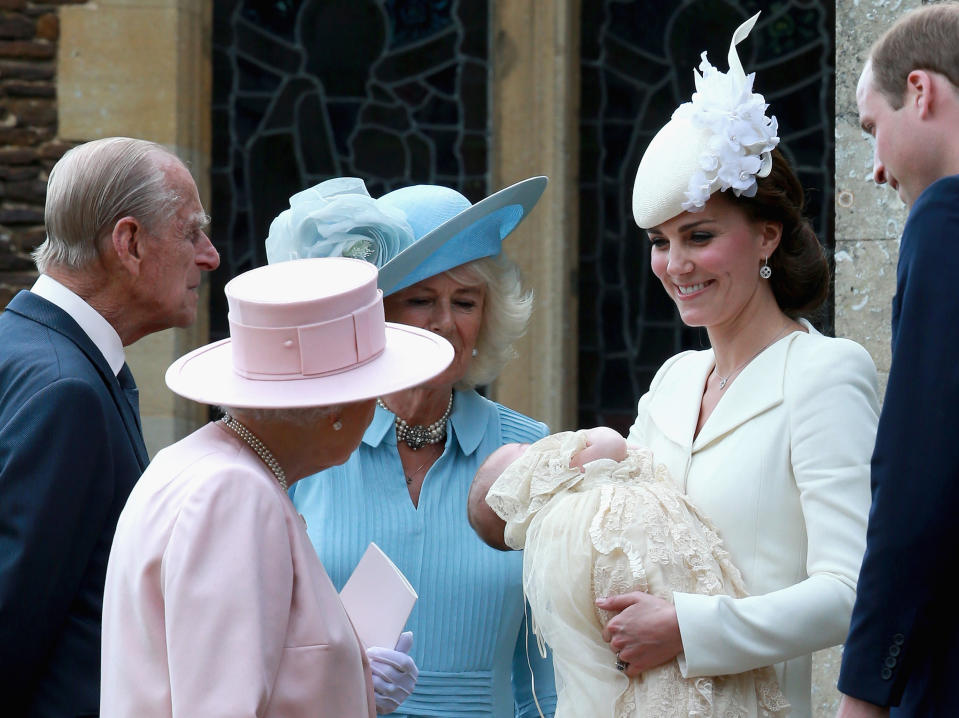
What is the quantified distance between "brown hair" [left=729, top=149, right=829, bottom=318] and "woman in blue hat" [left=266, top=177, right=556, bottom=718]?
708mm

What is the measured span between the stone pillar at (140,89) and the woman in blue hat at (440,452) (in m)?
2.50

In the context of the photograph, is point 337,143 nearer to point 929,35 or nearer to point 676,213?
point 676,213

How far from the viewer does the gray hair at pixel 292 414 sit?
2117 millimetres

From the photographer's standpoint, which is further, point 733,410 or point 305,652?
point 733,410

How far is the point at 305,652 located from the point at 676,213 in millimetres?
1275

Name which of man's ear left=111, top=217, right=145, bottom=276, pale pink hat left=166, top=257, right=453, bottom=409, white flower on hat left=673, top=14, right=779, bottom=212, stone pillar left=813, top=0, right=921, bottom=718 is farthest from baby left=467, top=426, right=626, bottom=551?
stone pillar left=813, top=0, right=921, bottom=718

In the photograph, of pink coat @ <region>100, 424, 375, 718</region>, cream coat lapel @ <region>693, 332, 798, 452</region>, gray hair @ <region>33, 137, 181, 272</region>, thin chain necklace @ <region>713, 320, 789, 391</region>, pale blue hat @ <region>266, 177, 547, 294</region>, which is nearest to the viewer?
pink coat @ <region>100, 424, 375, 718</region>

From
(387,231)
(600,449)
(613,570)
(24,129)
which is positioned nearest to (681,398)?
(600,449)

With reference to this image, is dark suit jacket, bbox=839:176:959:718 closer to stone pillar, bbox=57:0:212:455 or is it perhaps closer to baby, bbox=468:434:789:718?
baby, bbox=468:434:789:718

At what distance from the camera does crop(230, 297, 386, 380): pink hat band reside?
6.92 feet

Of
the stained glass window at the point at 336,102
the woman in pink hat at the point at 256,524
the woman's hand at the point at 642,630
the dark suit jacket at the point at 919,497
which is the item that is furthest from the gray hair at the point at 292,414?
the stained glass window at the point at 336,102

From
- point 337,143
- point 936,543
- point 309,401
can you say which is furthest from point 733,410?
point 337,143

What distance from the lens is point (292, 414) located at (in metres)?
2.12

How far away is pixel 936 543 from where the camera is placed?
202cm
